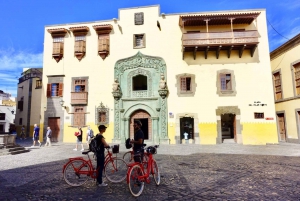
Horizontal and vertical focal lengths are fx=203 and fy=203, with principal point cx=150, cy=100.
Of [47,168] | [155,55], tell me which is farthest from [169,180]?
[155,55]

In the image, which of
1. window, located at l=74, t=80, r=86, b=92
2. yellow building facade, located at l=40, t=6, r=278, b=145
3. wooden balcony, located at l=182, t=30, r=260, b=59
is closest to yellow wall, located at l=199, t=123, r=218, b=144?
yellow building facade, located at l=40, t=6, r=278, b=145

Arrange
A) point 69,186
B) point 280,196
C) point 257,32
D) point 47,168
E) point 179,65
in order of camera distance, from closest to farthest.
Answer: point 280,196 → point 69,186 → point 47,168 → point 257,32 → point 179,65

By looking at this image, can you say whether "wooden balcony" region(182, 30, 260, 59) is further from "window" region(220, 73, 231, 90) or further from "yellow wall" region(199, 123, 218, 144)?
"yellow wall" region(199, 123, 218, 144)

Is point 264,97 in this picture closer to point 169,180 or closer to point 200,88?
point 200,88

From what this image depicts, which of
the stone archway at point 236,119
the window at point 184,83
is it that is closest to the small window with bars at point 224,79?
the stone archway at point 236,119

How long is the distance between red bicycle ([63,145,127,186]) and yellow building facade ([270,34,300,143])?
17255 millimetres

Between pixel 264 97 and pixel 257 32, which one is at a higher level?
pixel 257 32

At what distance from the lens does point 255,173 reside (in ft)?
23.5

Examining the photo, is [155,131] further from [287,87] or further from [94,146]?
[94,146]

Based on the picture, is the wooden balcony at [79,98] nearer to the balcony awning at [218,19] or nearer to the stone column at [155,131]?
the stone column at [155,131]

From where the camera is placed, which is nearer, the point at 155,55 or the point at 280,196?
Result: the point at 280,196

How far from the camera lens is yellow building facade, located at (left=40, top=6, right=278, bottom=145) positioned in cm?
1752

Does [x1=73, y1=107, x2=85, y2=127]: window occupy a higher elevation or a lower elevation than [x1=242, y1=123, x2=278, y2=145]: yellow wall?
higher

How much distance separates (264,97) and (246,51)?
14.3ft
